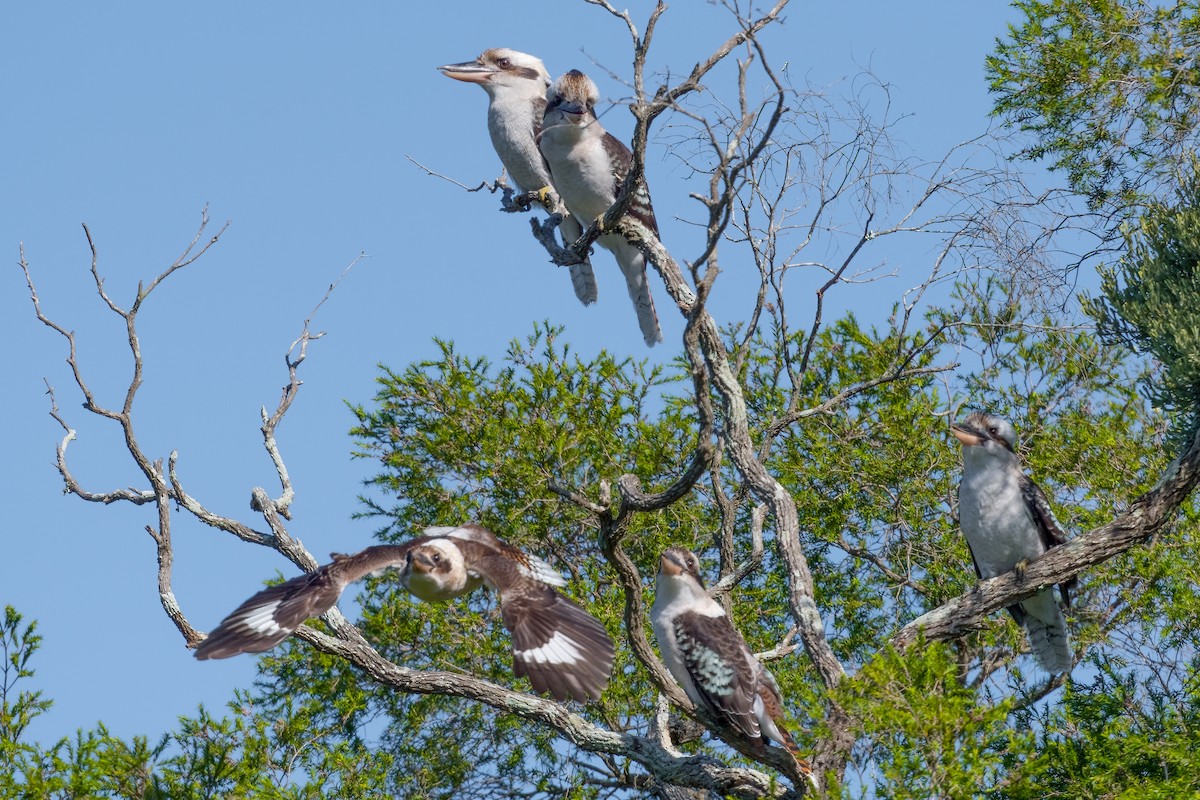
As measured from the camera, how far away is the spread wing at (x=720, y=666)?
17.5ft

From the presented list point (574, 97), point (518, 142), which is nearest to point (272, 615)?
point (574, 97)

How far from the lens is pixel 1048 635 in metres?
6.27

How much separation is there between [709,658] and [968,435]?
1644mm

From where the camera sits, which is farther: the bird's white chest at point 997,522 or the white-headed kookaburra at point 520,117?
the white-headed kookaburra at point 520,117

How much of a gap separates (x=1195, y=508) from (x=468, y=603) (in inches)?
162

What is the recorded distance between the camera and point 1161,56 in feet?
25.9

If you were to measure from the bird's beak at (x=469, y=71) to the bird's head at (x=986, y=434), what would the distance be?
3692mm

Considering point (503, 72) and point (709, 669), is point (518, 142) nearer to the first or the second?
point (503, 72)

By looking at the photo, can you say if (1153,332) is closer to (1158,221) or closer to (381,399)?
(1158,221)

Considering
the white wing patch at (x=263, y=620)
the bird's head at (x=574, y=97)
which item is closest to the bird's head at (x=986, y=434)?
the bird's head at (x=574, y=97)

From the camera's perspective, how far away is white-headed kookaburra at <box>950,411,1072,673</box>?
19.7 feet

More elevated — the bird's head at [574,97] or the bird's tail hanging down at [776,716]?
the bird's head at [574,97]

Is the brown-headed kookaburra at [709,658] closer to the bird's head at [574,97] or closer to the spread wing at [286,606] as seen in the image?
the spread wing at [286,606]

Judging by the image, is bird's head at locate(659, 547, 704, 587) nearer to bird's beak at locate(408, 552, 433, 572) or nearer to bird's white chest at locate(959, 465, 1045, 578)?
bird's beak at locate(408, 552, 433, 572)
